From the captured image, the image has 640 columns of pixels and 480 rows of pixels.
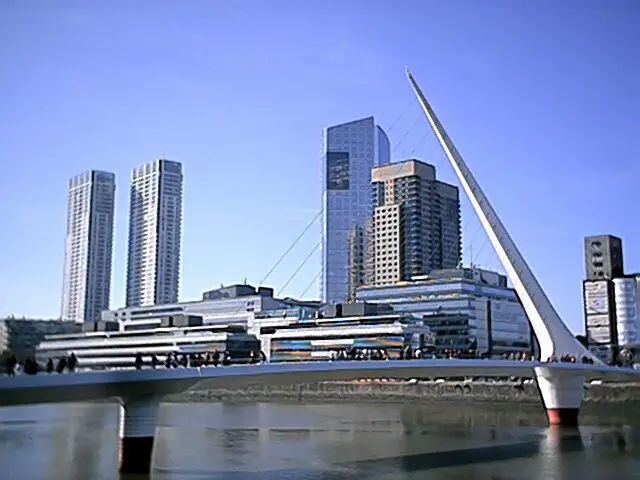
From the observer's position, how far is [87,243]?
343 feet

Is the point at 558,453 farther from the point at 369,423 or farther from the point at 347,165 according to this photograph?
the point at 347,165

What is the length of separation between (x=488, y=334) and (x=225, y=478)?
7227cm

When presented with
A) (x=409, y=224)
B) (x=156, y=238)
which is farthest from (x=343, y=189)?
(x=156, y=238)

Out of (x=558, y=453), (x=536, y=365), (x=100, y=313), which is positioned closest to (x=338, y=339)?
(x=100, y=313)

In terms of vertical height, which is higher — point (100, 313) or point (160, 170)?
point (160, 170)

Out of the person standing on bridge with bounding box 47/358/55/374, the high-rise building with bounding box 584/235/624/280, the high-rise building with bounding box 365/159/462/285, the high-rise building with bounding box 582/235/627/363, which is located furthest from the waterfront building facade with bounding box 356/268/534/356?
the person standing on bridge with bounding box 47/358/55/374

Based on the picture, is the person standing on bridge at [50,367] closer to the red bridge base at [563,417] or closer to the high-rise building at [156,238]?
the red bridge base at [563,417]

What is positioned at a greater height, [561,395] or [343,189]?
[343,189]

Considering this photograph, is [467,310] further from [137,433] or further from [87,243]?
[137,433]

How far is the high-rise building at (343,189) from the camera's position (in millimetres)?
150375

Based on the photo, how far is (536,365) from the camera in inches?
1292

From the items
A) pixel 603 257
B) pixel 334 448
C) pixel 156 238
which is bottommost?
pixel 334 448

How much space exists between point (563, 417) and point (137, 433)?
21.1 metres

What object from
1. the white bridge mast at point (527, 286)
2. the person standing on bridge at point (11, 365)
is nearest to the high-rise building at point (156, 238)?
the white bridge mast at point (527, 286)
